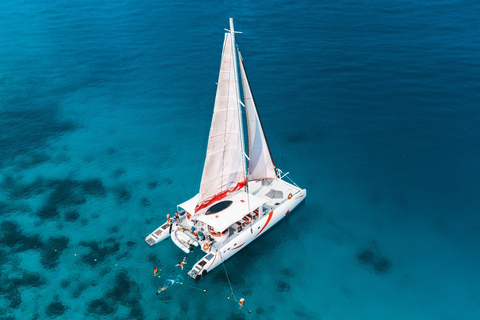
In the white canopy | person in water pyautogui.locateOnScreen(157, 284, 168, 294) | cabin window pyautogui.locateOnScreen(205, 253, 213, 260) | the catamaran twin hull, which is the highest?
the white canopy

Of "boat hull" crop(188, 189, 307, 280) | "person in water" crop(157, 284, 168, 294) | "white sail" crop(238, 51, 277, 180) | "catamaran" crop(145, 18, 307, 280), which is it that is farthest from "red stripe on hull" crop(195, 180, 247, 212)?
"person in water" crop(157, 284, 168, 294)

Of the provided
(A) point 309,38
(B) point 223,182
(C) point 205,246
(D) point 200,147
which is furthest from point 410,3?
(C) point 205,246

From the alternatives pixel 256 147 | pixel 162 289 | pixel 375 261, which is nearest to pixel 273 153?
pixel 256 147

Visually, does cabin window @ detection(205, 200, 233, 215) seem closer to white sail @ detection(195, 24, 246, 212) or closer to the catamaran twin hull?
the catamaran twin hull

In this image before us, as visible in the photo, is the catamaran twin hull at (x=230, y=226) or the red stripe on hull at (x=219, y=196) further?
the red stripe on hull at (x=219, y=196)

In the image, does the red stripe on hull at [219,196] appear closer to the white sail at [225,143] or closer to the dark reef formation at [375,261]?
the white sail at [225,143]

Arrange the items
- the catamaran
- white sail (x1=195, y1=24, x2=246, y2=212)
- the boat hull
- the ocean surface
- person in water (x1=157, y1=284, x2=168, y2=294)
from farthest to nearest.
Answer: the boat hull < the ocean surface < person in water (x1=157, y1=284, x2=168, y2=294) < the catamaran < white sail (x1=195, y1=24, x2=246, y2=212)

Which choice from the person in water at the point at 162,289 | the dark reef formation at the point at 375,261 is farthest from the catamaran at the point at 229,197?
the dark reef formation at the point at 375,261

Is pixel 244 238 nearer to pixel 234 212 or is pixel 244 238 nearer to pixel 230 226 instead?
pixel 230 226

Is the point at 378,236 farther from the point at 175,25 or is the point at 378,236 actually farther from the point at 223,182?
the point at 175,25
